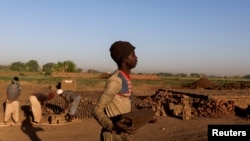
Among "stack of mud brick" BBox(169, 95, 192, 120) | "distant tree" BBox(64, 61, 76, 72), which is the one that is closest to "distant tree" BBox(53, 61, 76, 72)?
"distant tree" BBox(64, 61, 76, 72)

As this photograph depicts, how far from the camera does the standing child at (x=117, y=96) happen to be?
3.16 metres

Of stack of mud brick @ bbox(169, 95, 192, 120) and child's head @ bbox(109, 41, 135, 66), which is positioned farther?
stack of mud brick @ bbox(169, 95, 192, 120)

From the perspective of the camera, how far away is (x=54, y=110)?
14000 millimetres

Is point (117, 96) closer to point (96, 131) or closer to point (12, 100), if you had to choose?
point (96, 131)

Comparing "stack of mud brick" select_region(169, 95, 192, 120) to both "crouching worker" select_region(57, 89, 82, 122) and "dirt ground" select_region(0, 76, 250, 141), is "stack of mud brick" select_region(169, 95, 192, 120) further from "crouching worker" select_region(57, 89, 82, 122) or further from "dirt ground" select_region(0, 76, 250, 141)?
"crouching worker" select_region(57, 89, 82, 122)

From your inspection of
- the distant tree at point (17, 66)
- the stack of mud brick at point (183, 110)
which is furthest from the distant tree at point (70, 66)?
the stack of mud brick at point (183, 110)

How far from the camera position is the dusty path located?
939cm

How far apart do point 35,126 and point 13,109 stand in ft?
3.17

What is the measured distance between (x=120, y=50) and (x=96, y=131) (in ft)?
24.4

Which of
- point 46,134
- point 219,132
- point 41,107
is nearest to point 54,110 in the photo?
point 41,107

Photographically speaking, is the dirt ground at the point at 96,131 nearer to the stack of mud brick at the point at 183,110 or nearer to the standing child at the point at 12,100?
the stack of mud brick at the point at 183,110

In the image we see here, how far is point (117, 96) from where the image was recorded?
10.9 feet

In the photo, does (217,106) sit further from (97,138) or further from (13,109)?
(13,109)

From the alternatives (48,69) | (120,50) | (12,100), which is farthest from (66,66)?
(120,50)
